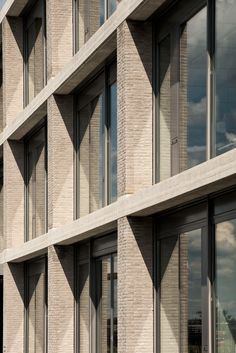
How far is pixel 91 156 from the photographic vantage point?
25234 millimetres

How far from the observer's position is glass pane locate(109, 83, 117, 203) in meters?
23.1

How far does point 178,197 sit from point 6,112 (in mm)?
16642

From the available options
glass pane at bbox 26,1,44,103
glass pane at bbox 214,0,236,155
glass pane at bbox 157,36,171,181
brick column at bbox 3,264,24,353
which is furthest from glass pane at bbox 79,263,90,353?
glass pane at bbox 214,0,236,155

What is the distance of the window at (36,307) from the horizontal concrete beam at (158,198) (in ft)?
11.7

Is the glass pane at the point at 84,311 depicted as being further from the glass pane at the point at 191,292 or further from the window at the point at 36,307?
the glass pane at the point at 191,292

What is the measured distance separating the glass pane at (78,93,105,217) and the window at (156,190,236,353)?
491 cm

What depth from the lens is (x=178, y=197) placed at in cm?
1764

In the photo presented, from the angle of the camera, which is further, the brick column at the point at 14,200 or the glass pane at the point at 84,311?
the brick column at the point at 14,200

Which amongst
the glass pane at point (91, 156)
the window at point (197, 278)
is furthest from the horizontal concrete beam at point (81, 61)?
the window at point (197, 278)

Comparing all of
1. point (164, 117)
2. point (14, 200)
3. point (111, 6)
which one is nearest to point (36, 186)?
point (14, 200)

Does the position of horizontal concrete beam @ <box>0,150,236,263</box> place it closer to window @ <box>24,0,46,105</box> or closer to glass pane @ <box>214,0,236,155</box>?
glass pane @ <box>214,0,236,155</box>

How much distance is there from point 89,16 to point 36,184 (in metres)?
7.97

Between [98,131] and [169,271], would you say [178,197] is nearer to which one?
[169,271]

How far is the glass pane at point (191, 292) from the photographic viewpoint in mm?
17672
